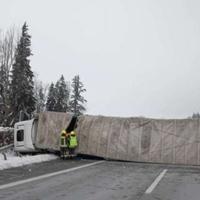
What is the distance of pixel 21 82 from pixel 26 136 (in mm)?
28460

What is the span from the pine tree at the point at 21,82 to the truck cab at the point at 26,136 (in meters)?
26.2

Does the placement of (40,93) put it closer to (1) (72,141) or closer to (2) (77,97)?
(2) (77,97)

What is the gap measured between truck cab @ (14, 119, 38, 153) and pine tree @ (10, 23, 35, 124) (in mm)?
26171

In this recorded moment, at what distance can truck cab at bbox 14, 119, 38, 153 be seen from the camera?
24.7 m

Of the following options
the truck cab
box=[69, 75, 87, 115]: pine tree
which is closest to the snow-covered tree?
box=[69, 75, 87, 115]: pine tree

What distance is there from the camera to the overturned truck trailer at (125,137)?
73.8 feet

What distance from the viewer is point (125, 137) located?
23.7 metres

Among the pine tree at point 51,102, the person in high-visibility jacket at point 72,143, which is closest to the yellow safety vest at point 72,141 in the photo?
the person in high-visibility jacket at point 72,143

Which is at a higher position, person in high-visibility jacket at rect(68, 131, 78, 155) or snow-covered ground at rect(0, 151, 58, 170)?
person in high-visibility jacket at rect(68, 131, 78, 155)

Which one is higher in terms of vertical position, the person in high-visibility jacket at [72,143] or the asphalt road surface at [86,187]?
the person in high-visibility jacket at [72,143]

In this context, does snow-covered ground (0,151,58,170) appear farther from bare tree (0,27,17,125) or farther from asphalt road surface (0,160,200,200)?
bare tree (0,27,17,125)

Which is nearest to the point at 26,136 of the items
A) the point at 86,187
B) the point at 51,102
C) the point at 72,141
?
the point at 72,141

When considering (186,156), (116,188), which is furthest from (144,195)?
(186,156)

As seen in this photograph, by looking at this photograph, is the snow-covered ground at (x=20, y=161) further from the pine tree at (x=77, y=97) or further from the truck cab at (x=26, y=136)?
the pine tree at (x=77, y=97)
